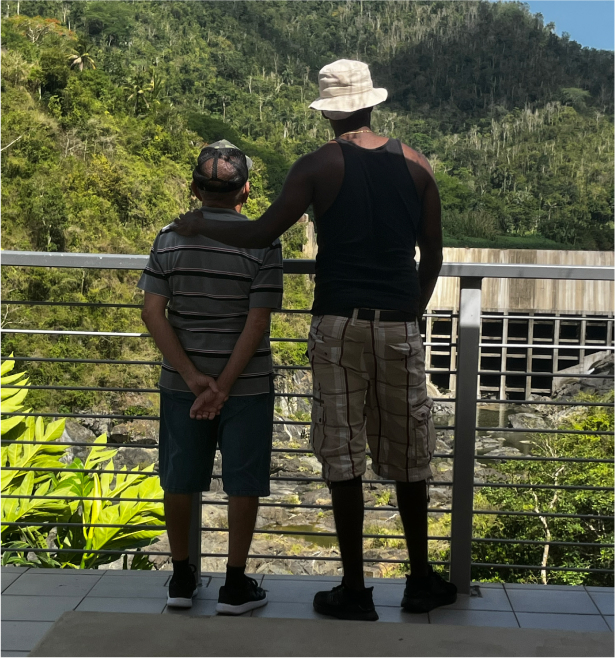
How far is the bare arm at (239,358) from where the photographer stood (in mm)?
1812

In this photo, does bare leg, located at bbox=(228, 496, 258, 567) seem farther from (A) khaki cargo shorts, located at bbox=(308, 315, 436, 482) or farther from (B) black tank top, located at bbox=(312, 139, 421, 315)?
(B) black tank top, located at bbox=(312, 139, 421, 315)

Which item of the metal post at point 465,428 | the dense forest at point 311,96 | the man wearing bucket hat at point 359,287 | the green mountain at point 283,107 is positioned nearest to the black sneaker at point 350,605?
the man wearing bucket hat at point 359,287

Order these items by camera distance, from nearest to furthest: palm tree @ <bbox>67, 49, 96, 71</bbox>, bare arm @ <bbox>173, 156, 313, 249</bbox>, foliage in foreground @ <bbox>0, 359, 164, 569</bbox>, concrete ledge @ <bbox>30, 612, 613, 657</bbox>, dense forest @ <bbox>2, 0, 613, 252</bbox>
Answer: concrete ledge @ <bbox>30, 612, 613, 657</bbox>, bare arm @ <bbox>173, 156, 313, 249</bbox>, foliage in foreground @ <bbox>0, 359, 164, 569</bbox>, dense forest @ <bbox>2, 0, 613, 252</bbox>, palm tree @ <bbox>67, 49, 96, 71</bbox>

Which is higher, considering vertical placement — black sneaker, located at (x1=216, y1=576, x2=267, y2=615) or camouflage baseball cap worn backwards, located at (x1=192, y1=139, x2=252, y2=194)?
camouflage baseball cap worn backwards, located at (x1=192, y1=139, x2=252, y2=194)

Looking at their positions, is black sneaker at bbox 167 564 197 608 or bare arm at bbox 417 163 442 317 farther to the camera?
black sneaker at bbox 167 564 197 608

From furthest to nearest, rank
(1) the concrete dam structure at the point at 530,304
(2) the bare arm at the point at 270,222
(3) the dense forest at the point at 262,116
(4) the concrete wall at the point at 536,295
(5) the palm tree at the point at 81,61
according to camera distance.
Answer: (5) the palm tree at the point at 81,61
(4) the concrete wall at the point at 536,295
(1) the concrete dam structure at the point at 530,304
(3) the dense forest at the point at 262,116
(2) the bare arm at the point at 270,222

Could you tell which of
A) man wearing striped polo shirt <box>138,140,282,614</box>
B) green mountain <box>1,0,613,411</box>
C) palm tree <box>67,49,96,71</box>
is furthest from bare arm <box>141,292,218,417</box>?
palm tree <box>67,49,96,71</box>

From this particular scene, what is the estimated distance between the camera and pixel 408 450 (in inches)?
72.9

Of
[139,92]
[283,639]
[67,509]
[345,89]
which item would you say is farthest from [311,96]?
[283,639]

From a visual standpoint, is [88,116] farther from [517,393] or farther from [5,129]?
[517,393]

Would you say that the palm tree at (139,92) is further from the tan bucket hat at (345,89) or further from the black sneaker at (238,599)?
the black sneaker at (238,599)

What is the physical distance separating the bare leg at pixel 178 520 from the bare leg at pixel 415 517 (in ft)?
1.67

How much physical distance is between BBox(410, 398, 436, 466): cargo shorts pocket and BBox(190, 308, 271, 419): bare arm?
1.29 ft

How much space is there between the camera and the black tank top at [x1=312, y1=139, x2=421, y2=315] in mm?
1757
